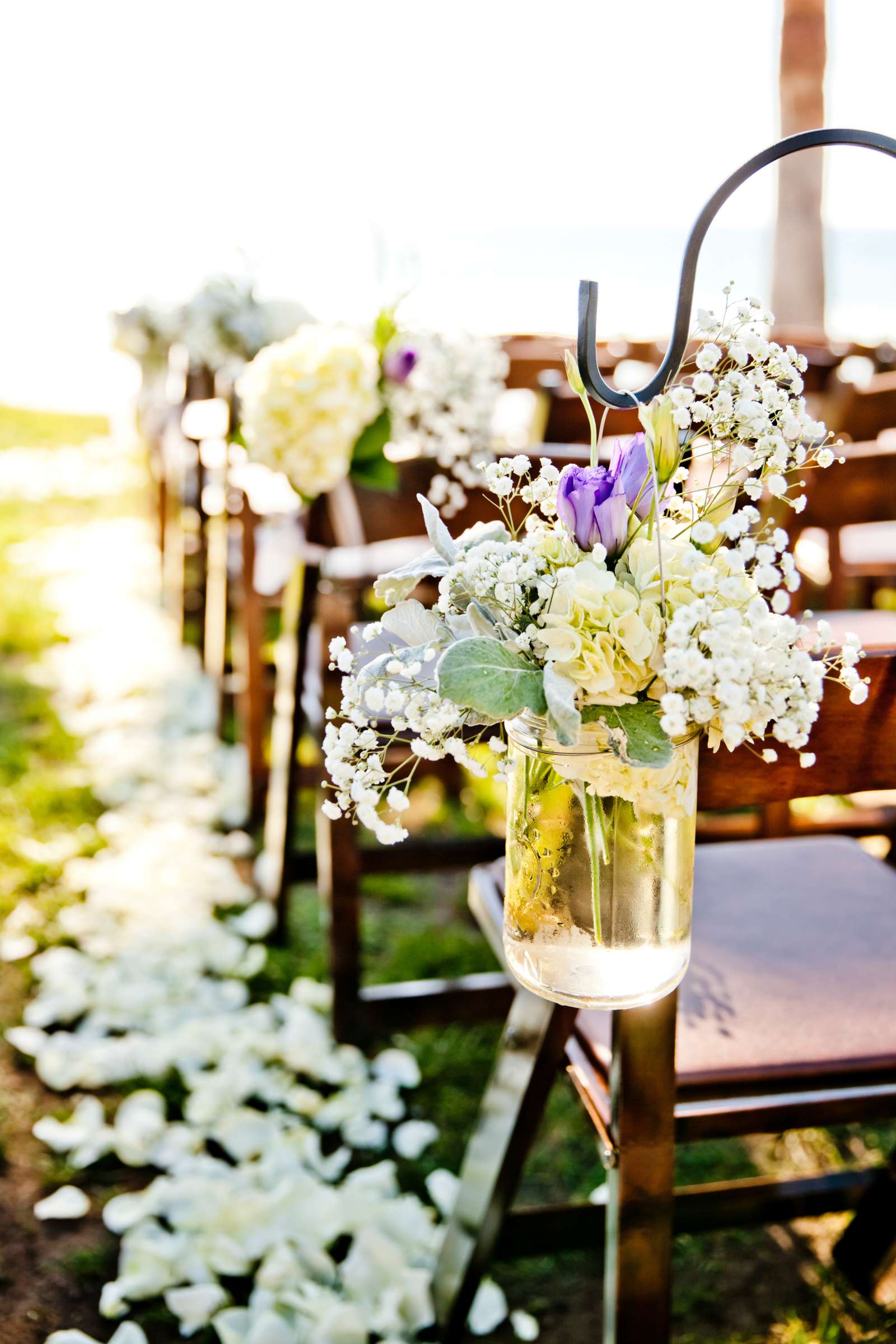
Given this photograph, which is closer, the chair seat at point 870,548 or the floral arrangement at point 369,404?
the floral arrangement at point 369,404

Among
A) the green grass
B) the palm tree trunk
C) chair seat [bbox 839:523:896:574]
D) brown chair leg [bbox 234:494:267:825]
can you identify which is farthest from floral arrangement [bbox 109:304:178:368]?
the green grass

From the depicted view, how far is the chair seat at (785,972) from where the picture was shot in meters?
1.08

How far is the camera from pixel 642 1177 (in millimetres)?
993

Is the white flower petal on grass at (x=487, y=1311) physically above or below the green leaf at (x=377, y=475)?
below

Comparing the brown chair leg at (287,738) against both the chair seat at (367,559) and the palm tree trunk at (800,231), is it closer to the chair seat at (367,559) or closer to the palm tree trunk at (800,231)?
the chair seat at (367,559)

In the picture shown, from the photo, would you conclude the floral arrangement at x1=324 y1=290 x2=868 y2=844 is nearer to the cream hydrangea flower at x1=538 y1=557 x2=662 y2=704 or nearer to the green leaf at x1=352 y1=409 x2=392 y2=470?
the cream hydrangea flower at x1=538 y1=557 x2=662 y2=704

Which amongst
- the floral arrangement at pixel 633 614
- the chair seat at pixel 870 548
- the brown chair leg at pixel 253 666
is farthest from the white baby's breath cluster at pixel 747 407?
the chair seat at pixel 870 548

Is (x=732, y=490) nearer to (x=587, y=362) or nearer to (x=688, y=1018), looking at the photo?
(x=587, y=362)

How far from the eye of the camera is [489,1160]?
117cm

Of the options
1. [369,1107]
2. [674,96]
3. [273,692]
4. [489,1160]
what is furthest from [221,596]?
[674,96]

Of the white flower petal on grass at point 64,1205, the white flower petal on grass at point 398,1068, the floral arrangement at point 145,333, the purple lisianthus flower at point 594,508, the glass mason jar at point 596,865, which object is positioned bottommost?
the white flower petal on grass at point 64,1205

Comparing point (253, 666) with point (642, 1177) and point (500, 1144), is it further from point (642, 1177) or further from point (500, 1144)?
point (642, 1177)

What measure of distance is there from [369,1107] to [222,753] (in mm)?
1653

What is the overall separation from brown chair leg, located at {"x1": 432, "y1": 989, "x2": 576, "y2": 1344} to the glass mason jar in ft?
0.87
